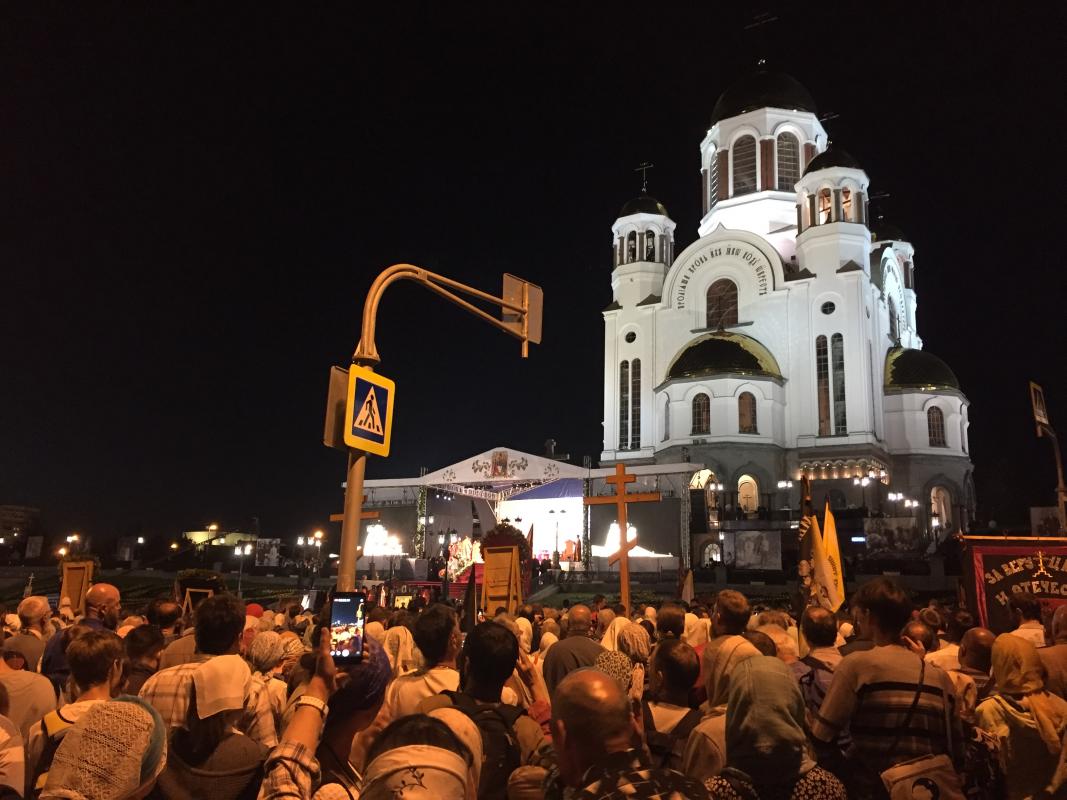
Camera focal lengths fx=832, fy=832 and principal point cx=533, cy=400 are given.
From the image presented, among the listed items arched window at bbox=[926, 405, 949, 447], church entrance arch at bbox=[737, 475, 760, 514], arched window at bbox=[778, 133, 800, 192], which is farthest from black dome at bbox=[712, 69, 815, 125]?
church entrance arch at bbox=[737, 475, 760, 514]

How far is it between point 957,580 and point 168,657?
1022 inches

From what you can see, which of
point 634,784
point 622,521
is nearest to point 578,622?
point 634,784

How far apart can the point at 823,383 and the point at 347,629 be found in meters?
40.6

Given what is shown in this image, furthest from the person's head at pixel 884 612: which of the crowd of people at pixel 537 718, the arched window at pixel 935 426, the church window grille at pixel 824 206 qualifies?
the arched window at pixel 935 426

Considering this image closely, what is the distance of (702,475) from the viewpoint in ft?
128

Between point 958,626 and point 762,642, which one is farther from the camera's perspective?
point 958,626

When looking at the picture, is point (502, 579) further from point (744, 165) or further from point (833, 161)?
point (744, 165)

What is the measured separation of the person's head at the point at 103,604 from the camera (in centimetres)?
699

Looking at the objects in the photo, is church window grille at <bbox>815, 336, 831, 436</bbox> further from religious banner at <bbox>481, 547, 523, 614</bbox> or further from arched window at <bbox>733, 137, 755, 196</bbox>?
religious banner at <bbox>481, 547, 523, 614</bbox>

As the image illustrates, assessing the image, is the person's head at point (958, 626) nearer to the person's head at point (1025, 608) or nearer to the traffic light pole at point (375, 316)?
the person's head at point (1025, 608)

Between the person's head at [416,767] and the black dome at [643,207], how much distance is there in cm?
4795

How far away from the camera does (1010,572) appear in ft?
33.1

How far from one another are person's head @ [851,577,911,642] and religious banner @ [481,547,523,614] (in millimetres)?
7744

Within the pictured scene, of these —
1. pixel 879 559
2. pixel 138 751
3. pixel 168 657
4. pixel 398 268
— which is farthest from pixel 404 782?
pixel 879 559
